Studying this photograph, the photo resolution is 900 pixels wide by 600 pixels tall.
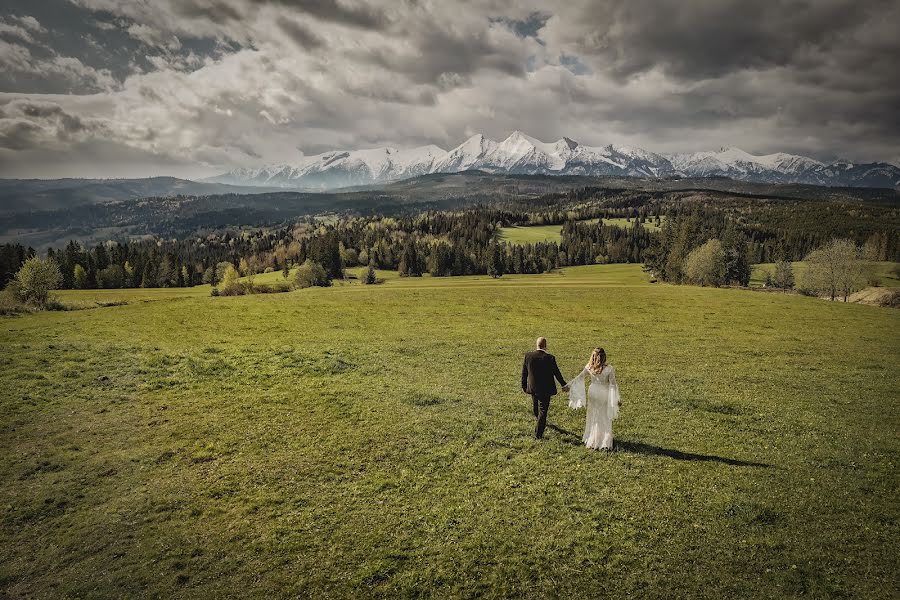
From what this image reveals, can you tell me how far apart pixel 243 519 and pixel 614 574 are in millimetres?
9915

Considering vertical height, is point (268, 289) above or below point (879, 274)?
above

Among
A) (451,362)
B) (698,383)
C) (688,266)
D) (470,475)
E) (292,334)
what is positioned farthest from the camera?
(688,266)

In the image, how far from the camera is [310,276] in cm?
10781

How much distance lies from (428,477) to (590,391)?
6.77 metres

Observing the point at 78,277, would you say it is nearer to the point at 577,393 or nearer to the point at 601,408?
the point at 577,393

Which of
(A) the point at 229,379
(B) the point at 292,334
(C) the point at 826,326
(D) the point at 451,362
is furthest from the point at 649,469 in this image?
(C) the point at 826,326

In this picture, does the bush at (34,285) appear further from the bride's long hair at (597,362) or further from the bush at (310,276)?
the bride's long hair at (597,362)

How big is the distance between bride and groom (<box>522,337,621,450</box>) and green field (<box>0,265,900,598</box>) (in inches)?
32.6

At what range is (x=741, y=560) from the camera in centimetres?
1017

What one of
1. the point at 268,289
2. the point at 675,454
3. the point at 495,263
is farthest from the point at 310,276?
the point at 675,454

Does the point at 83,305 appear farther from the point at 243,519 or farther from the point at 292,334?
the point at 243,519

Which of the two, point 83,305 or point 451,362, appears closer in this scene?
point 451,362

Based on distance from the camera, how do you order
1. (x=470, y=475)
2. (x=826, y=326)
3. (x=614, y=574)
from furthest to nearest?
(x=826, y=326), (x=470, y=475), (x=614, y=574)

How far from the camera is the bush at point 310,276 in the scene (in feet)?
350
